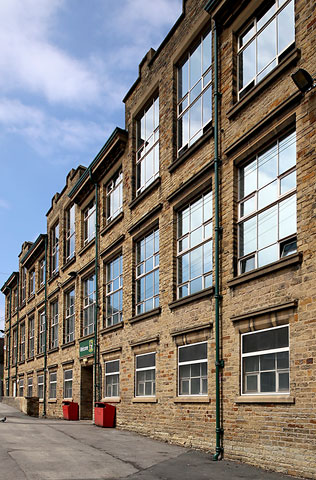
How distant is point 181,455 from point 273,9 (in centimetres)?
1062

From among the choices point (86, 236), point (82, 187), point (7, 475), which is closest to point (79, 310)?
point (86, 236)

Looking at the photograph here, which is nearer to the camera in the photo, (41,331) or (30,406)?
(30,406)

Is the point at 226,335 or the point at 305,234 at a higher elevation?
the point at 305,234

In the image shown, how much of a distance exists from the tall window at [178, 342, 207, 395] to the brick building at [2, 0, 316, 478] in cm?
5

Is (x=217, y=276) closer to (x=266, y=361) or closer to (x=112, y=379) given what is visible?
(x=266, y=361)

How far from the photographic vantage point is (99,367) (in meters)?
22.1

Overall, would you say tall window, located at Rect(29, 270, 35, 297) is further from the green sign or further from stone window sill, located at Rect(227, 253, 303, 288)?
stone window sill, located at Rect(227, 253, 303, 288)

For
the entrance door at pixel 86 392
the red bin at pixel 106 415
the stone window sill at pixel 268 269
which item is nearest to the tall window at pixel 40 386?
the entrance door at pixel 86 392

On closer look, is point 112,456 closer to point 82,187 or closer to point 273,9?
point 273,9

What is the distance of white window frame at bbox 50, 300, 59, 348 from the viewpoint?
30.8m

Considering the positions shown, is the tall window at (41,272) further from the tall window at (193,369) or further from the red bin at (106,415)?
the tall window at (193,369)

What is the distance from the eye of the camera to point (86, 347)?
2406cm

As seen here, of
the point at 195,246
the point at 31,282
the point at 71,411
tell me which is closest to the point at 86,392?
the point at 71,411

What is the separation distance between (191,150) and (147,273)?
504 centimetres
